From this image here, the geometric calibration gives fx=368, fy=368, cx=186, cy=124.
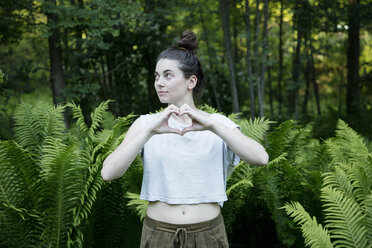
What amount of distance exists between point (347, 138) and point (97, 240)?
3189 millimetres

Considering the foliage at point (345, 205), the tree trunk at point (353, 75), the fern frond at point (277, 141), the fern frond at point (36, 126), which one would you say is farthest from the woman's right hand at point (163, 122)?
the tree trunk at point (353, 75)

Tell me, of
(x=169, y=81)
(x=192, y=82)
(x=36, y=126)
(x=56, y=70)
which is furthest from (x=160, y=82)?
(x=56, y=70)

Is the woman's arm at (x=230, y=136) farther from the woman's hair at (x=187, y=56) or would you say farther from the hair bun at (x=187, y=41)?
the hair bun at (x=187, y=41)

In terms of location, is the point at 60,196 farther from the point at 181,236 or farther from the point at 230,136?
the point at 230,136

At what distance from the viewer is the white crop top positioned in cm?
183

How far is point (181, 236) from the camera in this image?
1811 mm

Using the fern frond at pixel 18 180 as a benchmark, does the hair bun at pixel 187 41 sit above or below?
above

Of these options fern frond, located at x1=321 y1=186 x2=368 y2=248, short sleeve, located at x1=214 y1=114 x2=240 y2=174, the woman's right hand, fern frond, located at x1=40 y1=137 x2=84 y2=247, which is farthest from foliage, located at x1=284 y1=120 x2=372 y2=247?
fern frond, located at x1=40 y1=137 x2=84 y2=247

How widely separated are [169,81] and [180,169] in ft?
1.52

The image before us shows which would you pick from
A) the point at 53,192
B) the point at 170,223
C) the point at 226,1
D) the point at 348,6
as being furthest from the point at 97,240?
the point at 348,6

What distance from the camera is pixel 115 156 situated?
1754 mm

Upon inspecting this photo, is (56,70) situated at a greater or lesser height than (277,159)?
greater

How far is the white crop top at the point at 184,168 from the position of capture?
1.83 m

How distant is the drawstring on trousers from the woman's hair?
2.62 ft
